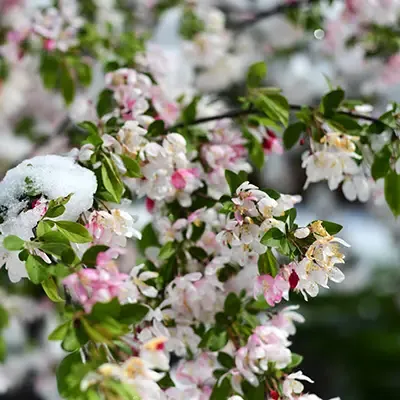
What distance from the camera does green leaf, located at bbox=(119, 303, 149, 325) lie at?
75cm

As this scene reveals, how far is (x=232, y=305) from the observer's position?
3.49 feet

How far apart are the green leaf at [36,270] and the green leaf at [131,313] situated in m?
0.12

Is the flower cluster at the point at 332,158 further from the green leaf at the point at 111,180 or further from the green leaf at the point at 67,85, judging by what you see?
the green leaf at the point at 67,85

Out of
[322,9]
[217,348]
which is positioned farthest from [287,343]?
[322,9]

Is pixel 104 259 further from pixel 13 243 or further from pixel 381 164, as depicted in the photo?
pixel 381 164

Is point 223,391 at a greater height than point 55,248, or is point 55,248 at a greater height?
point 55,248

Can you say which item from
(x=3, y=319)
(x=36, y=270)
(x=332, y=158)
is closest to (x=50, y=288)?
(x=36, y=270)

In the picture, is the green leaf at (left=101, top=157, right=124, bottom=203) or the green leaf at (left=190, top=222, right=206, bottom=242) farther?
the green leaf at (left=190, top=222, right=206, bottom=242)

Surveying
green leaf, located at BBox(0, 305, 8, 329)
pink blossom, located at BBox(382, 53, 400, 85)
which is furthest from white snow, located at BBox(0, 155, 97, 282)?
pink blossom, located at BBox(382, 53, 400, 85)

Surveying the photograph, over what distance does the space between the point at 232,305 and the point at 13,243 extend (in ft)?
1.33

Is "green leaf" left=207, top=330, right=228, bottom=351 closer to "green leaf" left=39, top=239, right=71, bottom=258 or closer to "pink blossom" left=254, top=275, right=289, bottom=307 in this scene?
"pink blossom" left=254, top=275, right=289, bottom=307

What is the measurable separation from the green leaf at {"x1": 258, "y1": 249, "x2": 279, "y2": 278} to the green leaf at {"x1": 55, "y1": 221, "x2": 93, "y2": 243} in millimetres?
254

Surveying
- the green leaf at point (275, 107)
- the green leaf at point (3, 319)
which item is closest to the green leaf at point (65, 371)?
the green leaf at point (275, 107)

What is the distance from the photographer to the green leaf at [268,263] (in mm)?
923
